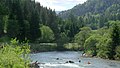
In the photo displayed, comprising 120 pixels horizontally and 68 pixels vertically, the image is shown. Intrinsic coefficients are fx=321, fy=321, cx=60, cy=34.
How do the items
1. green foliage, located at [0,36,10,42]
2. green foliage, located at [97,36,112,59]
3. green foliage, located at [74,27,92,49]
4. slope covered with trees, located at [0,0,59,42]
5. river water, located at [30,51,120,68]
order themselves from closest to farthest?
1. river water, located at [30,51,120,68]
2. green foliage, located at [97,36,112,59]
3. green foliage, located at [0,36,10,42]
4. slope covered with trees, located at [0,0,59,42]
5. green foliage, located at [74,27,92,49]

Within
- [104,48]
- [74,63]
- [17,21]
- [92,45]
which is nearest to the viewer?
[74,63]

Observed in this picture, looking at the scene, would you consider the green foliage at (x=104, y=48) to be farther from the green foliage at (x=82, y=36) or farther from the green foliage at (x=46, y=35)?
the green foliage at (x=46, y=35)

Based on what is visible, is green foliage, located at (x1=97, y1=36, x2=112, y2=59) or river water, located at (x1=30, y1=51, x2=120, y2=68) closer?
river water, located at (x1=30, y1=51, x2=120, y2=68)

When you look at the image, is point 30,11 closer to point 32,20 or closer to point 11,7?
point 32,20

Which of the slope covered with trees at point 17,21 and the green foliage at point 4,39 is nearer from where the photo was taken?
the green foliage at point 4,39

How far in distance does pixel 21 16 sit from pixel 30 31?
24.2 feet

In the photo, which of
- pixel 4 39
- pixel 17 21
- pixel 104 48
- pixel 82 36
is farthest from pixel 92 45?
pixel 82 36

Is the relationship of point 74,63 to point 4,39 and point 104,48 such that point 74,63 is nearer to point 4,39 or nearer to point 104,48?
point 104,48

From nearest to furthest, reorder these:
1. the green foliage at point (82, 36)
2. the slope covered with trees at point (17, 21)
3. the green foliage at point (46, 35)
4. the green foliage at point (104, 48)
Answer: the green foliage at point (104, 48) → the slope covered with trees at point (17, 21) → the green foliage at point (82, 36) → the green foliage at point (46, 35)

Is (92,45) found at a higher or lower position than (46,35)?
lower

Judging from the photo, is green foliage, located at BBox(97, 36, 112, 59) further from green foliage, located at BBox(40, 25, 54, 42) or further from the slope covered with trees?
green foliage, located at BBox(40, 25, 54, 42)

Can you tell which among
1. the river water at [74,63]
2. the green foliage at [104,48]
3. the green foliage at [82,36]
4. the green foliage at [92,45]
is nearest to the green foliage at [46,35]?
the green foliage at [82,36]

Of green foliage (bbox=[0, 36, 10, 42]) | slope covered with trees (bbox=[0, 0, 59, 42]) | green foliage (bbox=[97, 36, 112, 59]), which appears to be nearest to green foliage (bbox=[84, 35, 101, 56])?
green foliage (bbox=[97, 36, 112, 59])

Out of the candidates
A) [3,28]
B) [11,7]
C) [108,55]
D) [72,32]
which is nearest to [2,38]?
[3,28]
